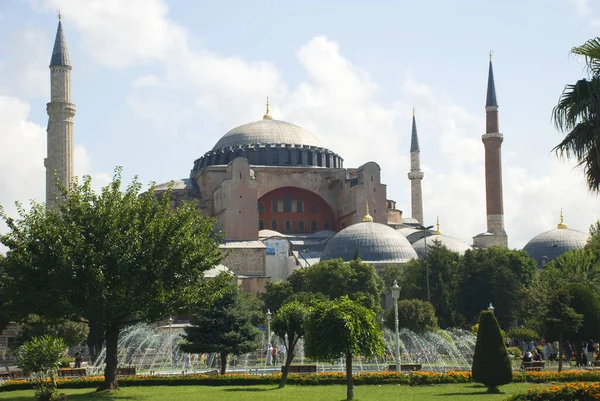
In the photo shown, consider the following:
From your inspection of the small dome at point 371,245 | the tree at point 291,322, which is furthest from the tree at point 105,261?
the small dome at point 371,245

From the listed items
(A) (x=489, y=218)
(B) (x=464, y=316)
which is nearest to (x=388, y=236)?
(A) (x=489, y=218)

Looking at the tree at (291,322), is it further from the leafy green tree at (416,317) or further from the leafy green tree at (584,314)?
the leafy green tree at (416,317)

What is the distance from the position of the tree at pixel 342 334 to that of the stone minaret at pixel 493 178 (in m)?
42.6

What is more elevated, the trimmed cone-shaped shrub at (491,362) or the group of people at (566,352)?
the trimmed cone-shaped shrub at (491,362)

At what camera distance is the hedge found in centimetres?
1989

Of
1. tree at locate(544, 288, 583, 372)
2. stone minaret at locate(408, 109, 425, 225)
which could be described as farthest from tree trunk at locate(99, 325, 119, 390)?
stone minaret at locate(408, 109, 425, 225)

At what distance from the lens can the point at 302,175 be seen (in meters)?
61.8

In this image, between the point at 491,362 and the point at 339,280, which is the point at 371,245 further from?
the point at 491,362

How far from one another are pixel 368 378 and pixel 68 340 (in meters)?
16.7

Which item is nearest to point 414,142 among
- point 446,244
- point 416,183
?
point 416,183

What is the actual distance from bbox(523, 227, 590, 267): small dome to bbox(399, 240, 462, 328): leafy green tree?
68.9ft

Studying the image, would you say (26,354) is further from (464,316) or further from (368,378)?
(464,316)

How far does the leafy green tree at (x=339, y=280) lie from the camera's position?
43.1m

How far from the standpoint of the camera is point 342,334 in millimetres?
16859
